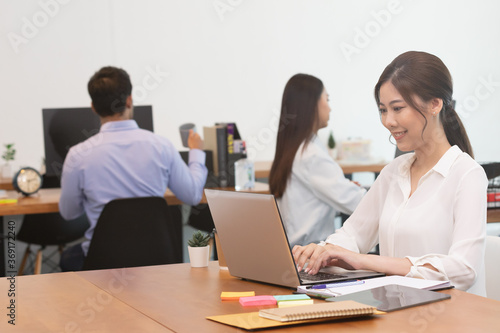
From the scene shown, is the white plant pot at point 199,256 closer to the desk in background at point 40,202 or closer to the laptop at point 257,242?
the laptop at point 257,242

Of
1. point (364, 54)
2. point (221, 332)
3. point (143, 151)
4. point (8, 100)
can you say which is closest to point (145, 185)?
point (143, 151)

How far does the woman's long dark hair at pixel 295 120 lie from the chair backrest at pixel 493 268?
1299 mm

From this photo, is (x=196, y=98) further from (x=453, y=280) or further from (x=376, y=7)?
(x=453, y=280)

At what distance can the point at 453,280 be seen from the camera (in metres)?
1.70

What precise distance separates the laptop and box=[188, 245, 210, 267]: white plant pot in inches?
5.8

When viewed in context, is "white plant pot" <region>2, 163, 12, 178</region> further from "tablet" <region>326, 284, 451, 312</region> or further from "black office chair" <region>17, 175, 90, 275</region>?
"tablet" <region>326, 284, 451, 312</region>

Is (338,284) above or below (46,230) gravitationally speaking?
above

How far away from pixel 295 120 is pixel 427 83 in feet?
3.87

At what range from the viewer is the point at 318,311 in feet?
4.06

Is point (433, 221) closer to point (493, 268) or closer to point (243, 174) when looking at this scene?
point (493, 268)

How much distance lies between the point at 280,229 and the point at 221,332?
352 mm

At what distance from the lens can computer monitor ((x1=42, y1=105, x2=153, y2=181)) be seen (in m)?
3.89

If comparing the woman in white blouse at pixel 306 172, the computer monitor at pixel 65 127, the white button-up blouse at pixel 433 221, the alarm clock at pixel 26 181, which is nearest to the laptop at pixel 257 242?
the white button-up blouse at pixel 433 221

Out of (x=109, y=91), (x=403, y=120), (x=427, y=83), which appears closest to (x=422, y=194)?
(x=403, y=120)
